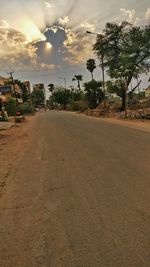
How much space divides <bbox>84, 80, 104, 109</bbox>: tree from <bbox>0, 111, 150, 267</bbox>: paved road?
5058cm

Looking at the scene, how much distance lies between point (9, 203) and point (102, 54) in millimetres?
41093

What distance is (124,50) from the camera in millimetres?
42750

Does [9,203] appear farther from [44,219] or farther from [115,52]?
[115,52]

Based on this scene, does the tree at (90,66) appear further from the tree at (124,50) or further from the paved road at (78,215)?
the paved road at (78,215)

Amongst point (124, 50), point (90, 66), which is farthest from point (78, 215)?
point (90, 66)

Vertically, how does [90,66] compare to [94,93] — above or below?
above

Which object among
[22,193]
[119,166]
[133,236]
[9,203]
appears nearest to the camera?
[133,236]

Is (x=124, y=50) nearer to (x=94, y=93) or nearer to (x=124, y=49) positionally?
(x=124, y=49)

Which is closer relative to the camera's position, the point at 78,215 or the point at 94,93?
the point at 78,215

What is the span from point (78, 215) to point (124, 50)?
39936 millimetres

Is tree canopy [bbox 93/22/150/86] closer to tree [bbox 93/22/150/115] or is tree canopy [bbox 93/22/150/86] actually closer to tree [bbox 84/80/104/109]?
tree [bbox 93/22/150/115]

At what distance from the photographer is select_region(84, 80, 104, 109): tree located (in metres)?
59.4

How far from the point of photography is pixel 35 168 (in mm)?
9562

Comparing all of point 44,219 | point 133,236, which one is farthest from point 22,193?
point 133,236
